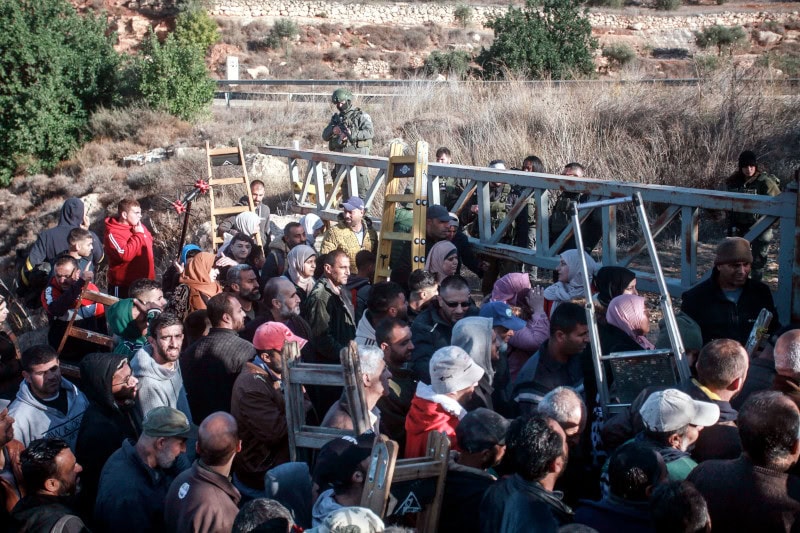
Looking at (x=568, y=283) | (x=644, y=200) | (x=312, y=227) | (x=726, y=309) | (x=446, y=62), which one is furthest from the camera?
(x=446, y=62)

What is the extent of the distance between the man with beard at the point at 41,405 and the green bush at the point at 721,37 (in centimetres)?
3532

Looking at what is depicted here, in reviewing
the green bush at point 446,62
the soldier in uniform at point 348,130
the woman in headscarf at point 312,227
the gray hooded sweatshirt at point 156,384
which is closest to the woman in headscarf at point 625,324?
the gray hooded sweatshirt at point 156,384

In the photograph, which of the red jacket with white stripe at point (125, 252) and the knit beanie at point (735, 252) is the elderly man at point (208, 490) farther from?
the red jacket with white stripe at point (125, 252)

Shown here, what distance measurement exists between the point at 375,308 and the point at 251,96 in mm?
21319

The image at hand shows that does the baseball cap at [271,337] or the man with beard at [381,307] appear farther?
the man with beard at [381,307]

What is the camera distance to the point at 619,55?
36.8 meters

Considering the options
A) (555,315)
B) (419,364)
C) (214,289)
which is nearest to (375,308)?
(419,364)

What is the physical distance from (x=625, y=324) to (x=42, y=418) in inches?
140

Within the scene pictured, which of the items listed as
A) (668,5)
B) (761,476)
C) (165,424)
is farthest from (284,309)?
(668,5)

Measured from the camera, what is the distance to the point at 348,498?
3.38m

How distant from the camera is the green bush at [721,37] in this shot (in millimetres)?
36259

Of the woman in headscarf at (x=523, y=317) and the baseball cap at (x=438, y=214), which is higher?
the baseball cap at (x=438, y=214)

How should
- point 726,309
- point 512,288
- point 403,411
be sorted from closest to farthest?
point 403,411 → point 726,309 → point 512,288

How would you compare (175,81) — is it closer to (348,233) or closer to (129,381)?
(348,233)
